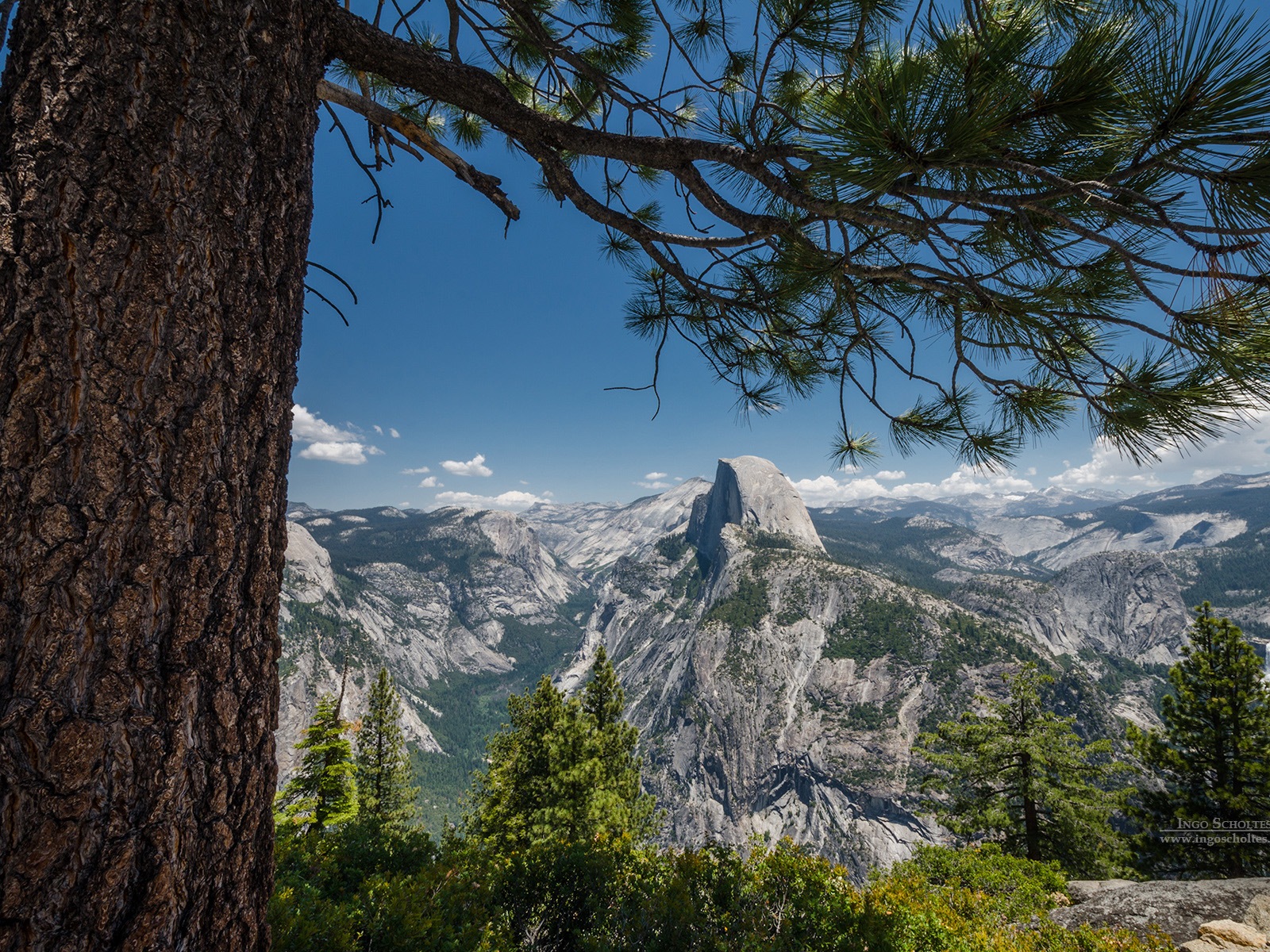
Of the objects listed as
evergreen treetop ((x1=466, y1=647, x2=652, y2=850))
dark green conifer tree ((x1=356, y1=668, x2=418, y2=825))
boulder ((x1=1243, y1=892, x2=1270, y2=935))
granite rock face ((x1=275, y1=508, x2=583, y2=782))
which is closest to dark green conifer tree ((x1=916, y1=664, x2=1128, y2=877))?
boulder ((x1=1243, y1=892, x2=1270, y2=935))

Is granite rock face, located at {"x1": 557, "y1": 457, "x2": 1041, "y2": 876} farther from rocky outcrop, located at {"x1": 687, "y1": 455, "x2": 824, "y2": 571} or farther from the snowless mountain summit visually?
the snowless mountain summit

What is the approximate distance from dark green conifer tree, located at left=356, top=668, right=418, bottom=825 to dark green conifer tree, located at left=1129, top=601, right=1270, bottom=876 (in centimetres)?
2059

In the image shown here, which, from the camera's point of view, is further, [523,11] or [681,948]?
[681,948]

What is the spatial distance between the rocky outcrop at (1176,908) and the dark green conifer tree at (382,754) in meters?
17.9

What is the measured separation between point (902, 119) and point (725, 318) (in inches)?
75.2

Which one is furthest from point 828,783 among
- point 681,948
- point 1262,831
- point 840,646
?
point 681,948

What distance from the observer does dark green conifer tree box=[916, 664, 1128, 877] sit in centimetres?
1148

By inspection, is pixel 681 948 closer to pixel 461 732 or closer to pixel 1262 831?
pixel 1262 831

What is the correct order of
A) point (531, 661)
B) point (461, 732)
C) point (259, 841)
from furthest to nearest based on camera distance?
point (531, 661) < point (461, 732) < point (259, 841)

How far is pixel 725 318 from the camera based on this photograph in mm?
3273

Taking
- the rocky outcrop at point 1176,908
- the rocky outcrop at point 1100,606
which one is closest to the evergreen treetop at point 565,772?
the rocky outcrop at point 1176,908

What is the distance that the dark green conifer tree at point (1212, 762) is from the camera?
32.0ft

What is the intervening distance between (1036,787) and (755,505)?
124 meters

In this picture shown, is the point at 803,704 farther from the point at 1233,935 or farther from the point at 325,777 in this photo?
the point at 1233,935
